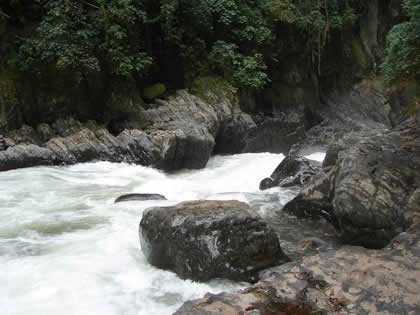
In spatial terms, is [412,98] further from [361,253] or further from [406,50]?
[361,253]

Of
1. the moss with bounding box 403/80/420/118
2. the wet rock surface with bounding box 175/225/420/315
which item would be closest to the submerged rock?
the wet rock surface with bounding box 175/225/420/315

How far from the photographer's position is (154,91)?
43.1 feet

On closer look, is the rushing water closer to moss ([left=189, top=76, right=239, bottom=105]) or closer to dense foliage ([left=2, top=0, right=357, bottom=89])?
dense foliage ([left=2, top=0, right=357, bottom=89])

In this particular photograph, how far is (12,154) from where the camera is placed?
962 centimetres

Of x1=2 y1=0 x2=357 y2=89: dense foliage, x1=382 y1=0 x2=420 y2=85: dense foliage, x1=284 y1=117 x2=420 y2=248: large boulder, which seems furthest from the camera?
x1=2 y1=0 x2=357 y2=89: dense foliage

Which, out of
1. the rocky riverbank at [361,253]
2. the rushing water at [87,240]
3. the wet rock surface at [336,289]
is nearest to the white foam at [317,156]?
the rushing water at [87,240]

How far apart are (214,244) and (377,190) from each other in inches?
82.6

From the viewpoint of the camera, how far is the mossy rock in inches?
514

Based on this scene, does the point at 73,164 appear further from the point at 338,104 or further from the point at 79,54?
the point at 338,104

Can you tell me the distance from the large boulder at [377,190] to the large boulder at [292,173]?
2832 millimetres

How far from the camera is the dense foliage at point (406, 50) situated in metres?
8.61

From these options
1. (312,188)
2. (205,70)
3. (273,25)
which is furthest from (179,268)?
(273,25)

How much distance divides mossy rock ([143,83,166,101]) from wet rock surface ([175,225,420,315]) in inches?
394

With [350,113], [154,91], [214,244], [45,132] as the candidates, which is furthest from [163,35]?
[214,244]
